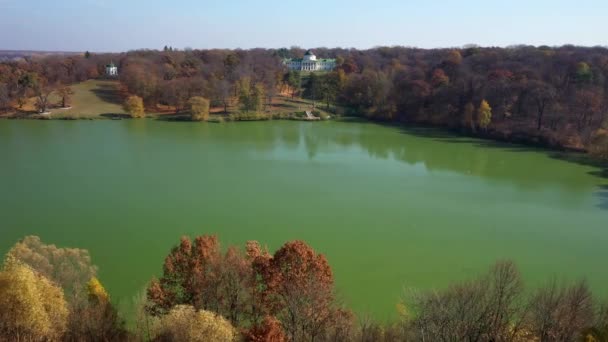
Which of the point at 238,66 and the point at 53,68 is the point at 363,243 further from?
the point at 53,68

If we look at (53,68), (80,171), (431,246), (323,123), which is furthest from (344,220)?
(53,68)

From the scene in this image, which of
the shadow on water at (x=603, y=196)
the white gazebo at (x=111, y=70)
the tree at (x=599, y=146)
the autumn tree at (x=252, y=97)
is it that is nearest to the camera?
the shadow on water at (x=603, y=196)

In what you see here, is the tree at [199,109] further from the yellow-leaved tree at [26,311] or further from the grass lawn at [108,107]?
the yellow-leaved tree at [26,311]

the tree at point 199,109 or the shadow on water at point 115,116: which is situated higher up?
the tree at point 199,109

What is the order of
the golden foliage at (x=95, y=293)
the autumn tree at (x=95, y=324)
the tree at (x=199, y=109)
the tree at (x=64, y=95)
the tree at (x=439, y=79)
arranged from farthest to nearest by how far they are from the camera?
the tree at (x=64, y=95), the tree at (x=439, y=79), the tree at (x=199, y=109), the golden foliage at (x=95, y=293), the autumn tree at (x=95, y=324)

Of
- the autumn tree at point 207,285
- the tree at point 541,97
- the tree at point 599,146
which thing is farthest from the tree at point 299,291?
the tree at point 541,97

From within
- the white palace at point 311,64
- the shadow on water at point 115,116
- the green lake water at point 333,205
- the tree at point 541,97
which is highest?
the white palace at point 311,64

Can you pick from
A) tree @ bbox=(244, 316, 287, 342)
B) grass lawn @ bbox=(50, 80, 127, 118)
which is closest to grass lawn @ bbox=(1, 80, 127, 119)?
grass lawn @ bbox=(50, 80, 127, 118)
